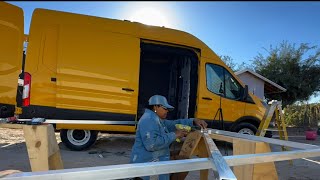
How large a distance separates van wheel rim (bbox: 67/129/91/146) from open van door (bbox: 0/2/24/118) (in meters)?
1.68

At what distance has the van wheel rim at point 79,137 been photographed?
804 centimetres

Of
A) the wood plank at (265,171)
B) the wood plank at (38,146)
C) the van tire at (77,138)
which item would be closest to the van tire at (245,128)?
the van tire at (77,138)

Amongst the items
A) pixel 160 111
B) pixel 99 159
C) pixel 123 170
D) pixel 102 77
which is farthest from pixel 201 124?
pixel 102 77

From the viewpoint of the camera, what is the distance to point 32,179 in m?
1.85

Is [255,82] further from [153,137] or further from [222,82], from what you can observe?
[153,137]

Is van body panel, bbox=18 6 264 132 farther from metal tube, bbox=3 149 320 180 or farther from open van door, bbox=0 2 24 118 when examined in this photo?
metal tube, bbox=3 149 320 180

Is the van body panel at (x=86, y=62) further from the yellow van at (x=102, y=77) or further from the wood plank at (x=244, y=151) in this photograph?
the wood plank at (x=244, y=151)

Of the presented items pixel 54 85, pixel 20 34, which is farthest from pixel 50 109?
pixel 20 34

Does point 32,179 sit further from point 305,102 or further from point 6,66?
point 305,102

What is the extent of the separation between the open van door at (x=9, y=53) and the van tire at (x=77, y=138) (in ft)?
5.18

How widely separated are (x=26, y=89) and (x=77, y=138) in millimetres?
1688

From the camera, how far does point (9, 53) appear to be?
21.4ft

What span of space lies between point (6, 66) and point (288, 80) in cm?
2064

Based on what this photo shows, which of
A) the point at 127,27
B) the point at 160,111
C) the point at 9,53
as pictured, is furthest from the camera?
the point at 127,27
